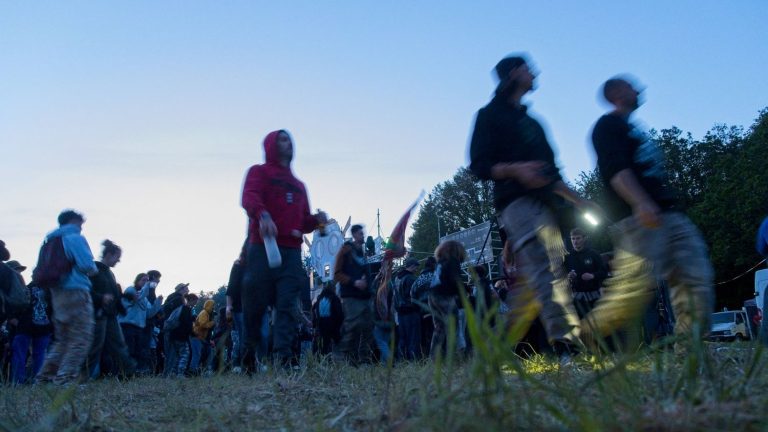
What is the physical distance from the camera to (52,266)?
6.96m

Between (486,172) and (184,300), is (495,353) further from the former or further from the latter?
(184,300)

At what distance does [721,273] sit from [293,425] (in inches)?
1989

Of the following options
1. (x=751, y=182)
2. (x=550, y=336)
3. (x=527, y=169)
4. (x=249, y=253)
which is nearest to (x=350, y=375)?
(x=550, y=336)

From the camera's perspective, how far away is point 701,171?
5831cm

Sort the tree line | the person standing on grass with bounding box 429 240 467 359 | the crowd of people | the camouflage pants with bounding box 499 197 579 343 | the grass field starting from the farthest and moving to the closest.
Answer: the tree line → the person standing on grass with bounding box 429 240 467 359 → the crowd of people → the camouflage pants with bounding box 499 197 579 343 → the grass field

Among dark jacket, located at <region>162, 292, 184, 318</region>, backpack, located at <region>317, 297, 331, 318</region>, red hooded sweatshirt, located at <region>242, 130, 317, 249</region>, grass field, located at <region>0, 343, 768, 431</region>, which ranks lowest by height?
grass field, located at <region>0, 343, 768, 431</region>

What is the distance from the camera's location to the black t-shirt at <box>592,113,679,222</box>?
4.46 m

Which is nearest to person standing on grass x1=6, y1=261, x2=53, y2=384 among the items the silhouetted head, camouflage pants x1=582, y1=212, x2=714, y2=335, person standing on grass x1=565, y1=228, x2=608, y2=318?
the silhouetted head

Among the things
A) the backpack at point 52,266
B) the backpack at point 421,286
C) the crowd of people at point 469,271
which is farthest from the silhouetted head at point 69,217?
the backpack at point 421,286

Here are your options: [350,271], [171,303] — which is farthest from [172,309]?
[350,271]

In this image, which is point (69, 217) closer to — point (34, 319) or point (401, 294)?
point (34, 319)

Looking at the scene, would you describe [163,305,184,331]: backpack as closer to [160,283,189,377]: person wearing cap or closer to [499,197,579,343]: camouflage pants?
[160,283,189,377]: person wearing cap

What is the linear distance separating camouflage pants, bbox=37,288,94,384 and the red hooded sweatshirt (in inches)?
74.3

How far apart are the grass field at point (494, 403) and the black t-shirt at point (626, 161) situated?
120 cm
